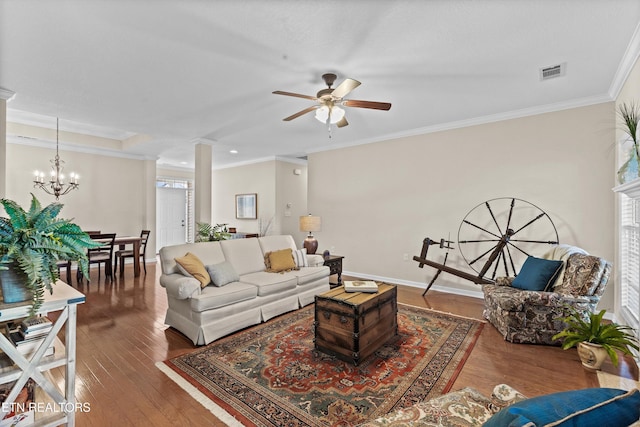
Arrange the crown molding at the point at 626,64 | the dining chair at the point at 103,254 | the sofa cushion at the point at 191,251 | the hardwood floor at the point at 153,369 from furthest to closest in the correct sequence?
1. the dining chair at the point at 103,254
2. the sofa cushion at the point at 191,251
3. the crown molding at the point at 626,64
4. the hardwood floor at the point at 153,369

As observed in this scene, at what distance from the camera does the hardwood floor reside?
1.92 metres

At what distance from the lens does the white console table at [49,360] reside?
4.56ft

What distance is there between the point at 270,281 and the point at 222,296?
2.22ft

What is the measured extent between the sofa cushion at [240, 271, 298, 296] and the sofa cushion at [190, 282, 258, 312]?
0.33 ft

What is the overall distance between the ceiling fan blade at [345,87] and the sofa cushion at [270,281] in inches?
86.9

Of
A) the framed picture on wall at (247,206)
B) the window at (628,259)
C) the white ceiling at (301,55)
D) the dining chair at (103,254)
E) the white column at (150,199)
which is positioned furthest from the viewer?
the framed picture on wall at (247,206)

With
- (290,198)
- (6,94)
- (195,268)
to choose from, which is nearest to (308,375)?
(195,268)

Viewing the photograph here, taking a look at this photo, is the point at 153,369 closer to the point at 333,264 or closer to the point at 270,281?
the point at 270,281

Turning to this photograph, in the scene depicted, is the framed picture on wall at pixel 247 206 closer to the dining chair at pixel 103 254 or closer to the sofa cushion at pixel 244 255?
the dining chair at pixel 103 254

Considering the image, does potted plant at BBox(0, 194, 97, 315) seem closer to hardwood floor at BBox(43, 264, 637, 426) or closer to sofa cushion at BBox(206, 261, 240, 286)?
hardwood floor at BBox(43, 264, 637, 426)

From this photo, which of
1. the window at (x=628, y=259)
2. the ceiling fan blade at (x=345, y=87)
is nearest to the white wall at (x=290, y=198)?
the ceiling fan blade at (x=345, y=87)

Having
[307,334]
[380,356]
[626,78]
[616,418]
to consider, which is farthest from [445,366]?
[626,78]

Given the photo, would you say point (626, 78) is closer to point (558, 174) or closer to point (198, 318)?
point (558, 174)

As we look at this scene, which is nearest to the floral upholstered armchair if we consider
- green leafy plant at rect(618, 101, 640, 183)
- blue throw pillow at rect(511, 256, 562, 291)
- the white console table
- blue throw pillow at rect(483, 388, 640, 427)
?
blue throw pillow at rect(511, 256, 562, 291)
